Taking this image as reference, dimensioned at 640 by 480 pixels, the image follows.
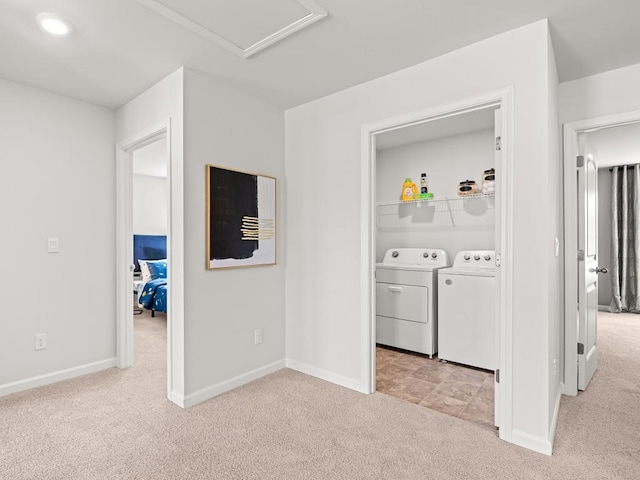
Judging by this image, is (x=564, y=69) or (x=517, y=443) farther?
(x=564, y=69)

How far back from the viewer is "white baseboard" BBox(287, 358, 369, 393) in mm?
2721

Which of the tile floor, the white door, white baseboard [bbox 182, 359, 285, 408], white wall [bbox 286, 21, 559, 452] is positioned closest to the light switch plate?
white baseboard [bbox 182, 359, 285, 408]

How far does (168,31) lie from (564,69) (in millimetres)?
2509

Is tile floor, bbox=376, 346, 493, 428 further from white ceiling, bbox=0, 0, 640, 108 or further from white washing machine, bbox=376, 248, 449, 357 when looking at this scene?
white ceiling, bbox=0, 0, 640, 108

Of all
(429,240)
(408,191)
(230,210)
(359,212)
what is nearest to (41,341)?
(230,210)

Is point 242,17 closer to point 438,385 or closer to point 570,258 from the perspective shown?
point 570,258

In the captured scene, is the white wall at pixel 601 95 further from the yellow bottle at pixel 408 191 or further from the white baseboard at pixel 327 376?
the white baseboard at pixel 327 376

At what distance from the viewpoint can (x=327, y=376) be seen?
114 inches

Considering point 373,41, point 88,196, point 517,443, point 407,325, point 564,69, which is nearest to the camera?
point 517,443

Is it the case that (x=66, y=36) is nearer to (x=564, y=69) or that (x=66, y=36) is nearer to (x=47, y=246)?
(x=47, y=246)

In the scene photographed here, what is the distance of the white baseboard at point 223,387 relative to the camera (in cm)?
245

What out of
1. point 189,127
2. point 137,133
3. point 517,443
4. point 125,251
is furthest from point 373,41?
point 125,251

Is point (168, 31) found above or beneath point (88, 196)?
above

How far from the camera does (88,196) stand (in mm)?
3070
